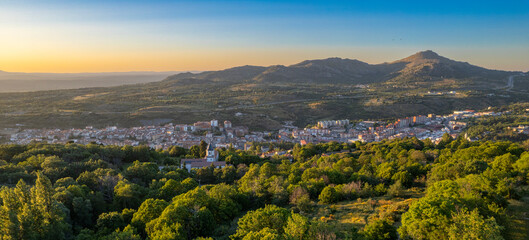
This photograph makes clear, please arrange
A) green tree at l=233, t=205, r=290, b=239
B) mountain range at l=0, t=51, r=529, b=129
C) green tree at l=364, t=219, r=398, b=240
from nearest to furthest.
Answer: green tree at l=364, t=219, r=398, b=240
green tree at l=233, t=205, r=290, b=239
mountain range at l=0, t=51, r=529, b=129

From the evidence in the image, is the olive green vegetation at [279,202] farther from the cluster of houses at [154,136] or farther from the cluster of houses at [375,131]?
the cluster of houses at [375,131]

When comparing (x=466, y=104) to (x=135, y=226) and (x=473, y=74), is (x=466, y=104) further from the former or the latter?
(x=135, y=226)

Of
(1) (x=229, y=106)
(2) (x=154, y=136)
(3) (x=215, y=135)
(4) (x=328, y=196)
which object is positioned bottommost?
(3) (x=215, y=135)

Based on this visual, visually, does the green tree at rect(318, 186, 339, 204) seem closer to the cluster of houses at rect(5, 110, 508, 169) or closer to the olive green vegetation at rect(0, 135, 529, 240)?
the olive green vegetation at rect(0, 135, 529, 240)

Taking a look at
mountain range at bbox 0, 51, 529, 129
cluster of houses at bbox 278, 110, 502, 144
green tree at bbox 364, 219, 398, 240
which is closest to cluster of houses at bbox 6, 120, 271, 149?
cluster of houses at bbox 278, 110, 502, 144

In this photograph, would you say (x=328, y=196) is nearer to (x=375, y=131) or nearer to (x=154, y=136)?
(x=154, y=136)

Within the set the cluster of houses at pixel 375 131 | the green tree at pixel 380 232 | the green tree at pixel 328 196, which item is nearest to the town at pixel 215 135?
the cluster of houses at pixel 375 131

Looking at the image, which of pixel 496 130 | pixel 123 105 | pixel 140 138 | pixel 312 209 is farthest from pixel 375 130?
pixel 123 105

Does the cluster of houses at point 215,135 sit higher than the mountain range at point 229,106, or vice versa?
the mountain range at point 229,106

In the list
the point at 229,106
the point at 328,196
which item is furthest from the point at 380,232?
the point at 229,106
